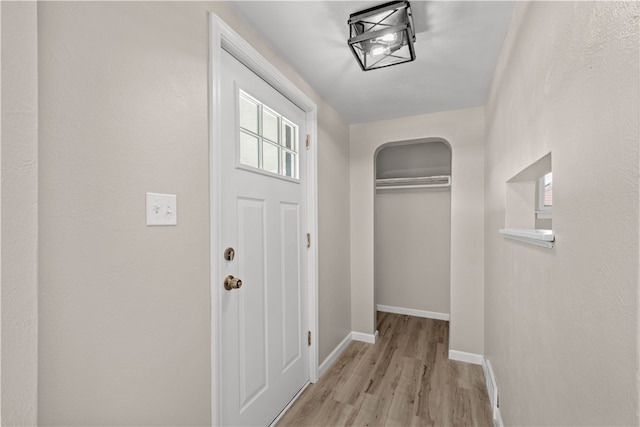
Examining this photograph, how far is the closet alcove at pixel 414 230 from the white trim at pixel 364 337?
0.95 metres

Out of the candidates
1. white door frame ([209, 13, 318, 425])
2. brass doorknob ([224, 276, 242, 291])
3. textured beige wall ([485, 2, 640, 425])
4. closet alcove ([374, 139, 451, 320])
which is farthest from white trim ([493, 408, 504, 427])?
closet alcove ([374, 139, 451, 320])

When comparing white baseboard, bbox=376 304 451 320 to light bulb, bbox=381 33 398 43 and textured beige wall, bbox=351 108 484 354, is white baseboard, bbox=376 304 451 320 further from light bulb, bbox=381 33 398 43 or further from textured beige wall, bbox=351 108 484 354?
light bulb, bbox=381 33 398 43

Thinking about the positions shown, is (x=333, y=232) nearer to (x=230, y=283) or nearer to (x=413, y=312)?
(x=230, y=283)

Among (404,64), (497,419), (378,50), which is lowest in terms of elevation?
(497,419)

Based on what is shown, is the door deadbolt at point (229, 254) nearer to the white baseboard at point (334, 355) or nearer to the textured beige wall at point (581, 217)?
the textured beige wall at point (581, 217)

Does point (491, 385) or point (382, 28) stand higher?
point (382, 28)

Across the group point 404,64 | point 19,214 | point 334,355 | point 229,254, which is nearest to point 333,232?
point 334,355

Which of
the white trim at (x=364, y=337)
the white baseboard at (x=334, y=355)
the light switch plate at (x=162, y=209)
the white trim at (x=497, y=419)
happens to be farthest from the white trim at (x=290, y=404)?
the light switch plate at (x=162, y=209)

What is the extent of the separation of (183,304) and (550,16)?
5.30 feet

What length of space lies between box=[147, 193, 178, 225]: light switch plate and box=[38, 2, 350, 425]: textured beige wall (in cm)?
3

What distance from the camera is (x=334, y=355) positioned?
2.55 metres

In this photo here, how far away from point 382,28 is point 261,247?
1315 mm

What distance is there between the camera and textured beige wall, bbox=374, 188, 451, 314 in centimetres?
346

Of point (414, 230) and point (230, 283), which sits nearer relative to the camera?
point (230, 283)
